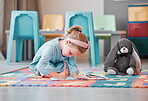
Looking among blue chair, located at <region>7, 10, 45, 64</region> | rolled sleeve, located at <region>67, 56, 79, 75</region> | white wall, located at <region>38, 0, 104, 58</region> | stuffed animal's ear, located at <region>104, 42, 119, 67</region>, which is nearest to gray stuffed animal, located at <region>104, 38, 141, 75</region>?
stuffed animal's ear, located at <region>104, 42, 119, 67</region>

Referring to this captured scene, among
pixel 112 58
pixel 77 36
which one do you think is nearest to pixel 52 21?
pixel 112 58

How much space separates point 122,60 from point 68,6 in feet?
12.5

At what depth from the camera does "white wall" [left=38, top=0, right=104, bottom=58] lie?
19.9 feet

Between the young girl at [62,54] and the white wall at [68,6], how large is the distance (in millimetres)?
3853

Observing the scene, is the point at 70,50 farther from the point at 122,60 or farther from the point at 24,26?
the point at 24,26

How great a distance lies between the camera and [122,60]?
2574mm

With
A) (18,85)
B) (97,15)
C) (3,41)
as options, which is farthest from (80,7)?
(18,85)

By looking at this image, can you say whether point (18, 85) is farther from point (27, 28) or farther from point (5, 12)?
point (5, 12)

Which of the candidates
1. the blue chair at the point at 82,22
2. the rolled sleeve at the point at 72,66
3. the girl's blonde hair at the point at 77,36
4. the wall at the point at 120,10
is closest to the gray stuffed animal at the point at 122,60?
the rolled sleeve at the point at 72,66

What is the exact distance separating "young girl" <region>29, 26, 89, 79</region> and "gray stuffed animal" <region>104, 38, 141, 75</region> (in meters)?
0.47

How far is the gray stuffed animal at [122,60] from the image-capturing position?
2.49 meters

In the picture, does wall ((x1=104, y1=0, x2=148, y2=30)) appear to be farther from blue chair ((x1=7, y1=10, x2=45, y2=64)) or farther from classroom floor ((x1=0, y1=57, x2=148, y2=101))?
classroom floor ((x1=0, y1=57, x2=148, y2=101))

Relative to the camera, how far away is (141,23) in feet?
16.8

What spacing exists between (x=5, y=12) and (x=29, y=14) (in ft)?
5.10
